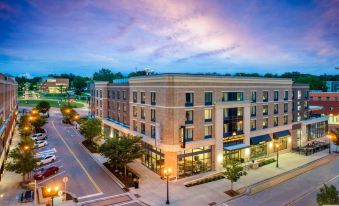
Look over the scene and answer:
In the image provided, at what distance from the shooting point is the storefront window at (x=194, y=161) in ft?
110

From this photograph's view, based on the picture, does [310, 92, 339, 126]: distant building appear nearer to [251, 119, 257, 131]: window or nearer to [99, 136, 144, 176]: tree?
[251, 119, 257, 131]: window

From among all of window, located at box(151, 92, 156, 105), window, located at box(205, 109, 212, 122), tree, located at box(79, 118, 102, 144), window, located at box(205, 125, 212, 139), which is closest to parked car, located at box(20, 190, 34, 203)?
window, located at box(151, 92, 156, 105)

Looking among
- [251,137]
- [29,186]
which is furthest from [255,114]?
[29,186]

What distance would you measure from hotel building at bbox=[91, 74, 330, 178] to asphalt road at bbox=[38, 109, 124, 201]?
24.5 ft

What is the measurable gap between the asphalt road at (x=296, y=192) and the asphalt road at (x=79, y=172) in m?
14.5

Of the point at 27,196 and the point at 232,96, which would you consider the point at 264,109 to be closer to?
the point at 232,96

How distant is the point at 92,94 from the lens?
68.2 meters

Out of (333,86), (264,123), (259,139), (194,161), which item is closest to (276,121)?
(264,123)

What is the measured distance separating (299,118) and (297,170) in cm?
1875

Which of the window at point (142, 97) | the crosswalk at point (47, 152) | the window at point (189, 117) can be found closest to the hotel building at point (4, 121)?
the crosswalk at point (47, 152)

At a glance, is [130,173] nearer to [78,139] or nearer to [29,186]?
[29,186]

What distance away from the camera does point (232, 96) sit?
3841 cm

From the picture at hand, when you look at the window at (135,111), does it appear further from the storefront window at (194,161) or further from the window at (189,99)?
the storefront window at (194,161)

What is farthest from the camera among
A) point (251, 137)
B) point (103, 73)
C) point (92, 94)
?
point (103, 73)
